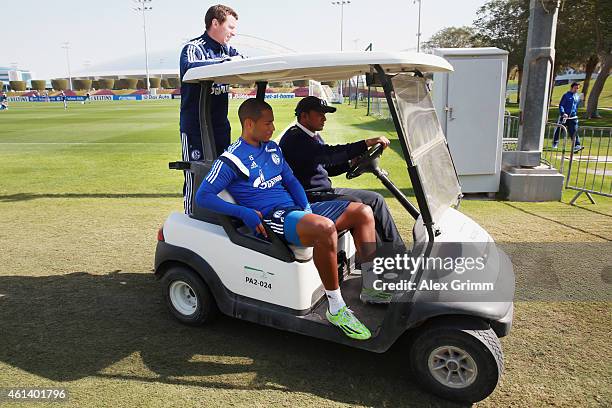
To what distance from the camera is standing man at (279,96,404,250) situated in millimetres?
3350

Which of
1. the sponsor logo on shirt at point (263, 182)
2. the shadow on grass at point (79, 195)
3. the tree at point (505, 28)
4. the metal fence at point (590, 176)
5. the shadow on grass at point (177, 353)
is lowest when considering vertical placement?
the shadow on grass at point (177, 353)

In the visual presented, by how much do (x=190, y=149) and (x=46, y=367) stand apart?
1690mm

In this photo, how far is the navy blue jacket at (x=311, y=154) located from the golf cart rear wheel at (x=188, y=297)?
1036mm

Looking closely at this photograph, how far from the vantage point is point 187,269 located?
3307mm

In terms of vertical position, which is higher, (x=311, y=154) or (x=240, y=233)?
(x=311, y=154)

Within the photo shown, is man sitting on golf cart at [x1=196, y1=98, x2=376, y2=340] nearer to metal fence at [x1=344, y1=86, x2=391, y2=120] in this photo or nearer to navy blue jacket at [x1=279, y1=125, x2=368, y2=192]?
navy blue jacket at [x1=279, y1=125, x2=368, y2=192]

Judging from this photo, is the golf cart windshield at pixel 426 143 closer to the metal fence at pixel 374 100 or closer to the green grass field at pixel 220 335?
the metal fence at pixel 374 100

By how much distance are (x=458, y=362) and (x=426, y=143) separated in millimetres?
1214

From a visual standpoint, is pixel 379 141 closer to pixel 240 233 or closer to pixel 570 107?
pixel 240 233

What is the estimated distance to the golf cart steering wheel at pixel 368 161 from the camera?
3.22 meters

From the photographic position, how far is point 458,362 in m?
2.51

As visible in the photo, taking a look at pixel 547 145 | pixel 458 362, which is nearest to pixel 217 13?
pixel 458 362

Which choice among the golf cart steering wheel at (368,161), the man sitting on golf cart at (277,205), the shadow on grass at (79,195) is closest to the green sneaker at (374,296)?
the man sitting on golf cart at (277,205)

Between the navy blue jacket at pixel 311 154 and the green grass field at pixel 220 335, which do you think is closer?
the green grass field at pixel 220 335
